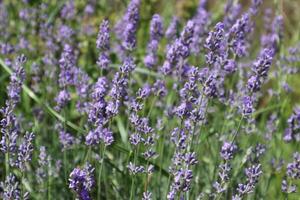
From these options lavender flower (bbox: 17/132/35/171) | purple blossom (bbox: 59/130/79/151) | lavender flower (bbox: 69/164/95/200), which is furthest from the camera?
A: purple blossom (bbox: 59/130/79/151)

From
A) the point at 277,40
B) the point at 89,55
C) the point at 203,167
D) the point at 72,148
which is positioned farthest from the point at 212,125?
the point at 89,55

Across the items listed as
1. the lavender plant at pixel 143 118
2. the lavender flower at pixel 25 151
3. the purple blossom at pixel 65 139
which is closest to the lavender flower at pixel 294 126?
the lavender plant at pixel 143 118

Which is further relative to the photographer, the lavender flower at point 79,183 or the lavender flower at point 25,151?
the lavender flower at point 25,151

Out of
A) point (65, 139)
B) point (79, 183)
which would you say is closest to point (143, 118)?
point (79, 183)

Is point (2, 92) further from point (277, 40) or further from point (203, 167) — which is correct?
point (277, 40)

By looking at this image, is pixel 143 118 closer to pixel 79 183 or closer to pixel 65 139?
pixel 79 183

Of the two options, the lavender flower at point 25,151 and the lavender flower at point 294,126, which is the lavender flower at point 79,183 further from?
the lavender flower at point 294,126

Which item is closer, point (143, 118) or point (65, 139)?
point (143, 118)

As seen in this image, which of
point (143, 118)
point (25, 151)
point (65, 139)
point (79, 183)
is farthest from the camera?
point (65, 139)

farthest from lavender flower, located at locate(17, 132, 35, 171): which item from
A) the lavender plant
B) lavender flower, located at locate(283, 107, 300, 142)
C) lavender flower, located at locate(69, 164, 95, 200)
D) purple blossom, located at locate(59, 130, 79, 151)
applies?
lavender flower, located at locate(283, 107, 300, 142)

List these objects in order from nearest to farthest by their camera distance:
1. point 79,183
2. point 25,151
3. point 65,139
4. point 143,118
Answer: point 79,183, point 25,151, point 143,118, point 65,139

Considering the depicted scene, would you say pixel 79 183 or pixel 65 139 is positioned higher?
pixel 65 139

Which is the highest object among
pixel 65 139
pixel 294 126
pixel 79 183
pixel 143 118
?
pixel 294 126

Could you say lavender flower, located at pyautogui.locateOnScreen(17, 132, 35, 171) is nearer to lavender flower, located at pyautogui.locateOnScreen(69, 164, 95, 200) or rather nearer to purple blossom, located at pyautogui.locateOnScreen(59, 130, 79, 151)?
lavender flower, located at pyautogui.locateOnScreen(69, 164, 95, 200)
